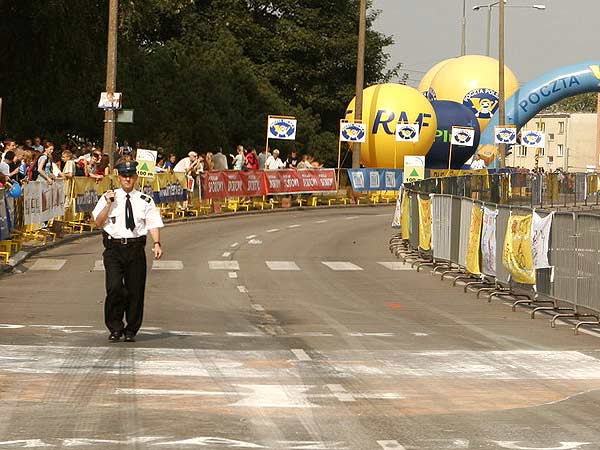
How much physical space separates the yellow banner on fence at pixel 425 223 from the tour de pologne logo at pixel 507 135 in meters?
30.7

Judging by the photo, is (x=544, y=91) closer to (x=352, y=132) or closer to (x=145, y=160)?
(x=352, y=132)

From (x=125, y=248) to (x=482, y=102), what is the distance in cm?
6301

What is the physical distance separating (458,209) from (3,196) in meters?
8.07

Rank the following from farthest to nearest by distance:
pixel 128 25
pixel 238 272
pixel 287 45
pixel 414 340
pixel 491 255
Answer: pixel 287 45, pixel 128 25, pixel 238 272, pixel 491 255, pixel 414 340

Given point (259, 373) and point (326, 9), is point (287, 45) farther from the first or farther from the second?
point (259, 373)

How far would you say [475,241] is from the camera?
2423 cm

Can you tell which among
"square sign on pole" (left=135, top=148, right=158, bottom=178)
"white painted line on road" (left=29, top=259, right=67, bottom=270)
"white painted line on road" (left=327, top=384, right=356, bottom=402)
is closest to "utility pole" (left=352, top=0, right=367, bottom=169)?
"square sign on pole" (left=135, top=148, right=158, bottom=178)

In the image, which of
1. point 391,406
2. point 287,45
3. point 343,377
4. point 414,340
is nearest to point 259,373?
point 343,377

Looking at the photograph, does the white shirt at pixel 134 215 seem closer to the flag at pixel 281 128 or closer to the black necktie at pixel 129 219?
the black necktie at pixel 129 219

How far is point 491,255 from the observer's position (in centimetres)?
2297

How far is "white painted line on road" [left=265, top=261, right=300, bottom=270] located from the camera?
90.0 ft

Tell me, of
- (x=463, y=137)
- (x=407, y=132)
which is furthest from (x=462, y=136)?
(x=407, y=132)

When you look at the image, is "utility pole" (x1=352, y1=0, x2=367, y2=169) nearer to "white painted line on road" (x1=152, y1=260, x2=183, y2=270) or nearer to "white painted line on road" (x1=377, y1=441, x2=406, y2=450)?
"white painted line on road" (x1=152, y1=260, x2=183, y2=270)

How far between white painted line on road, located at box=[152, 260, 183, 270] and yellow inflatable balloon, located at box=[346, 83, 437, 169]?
35.3m
